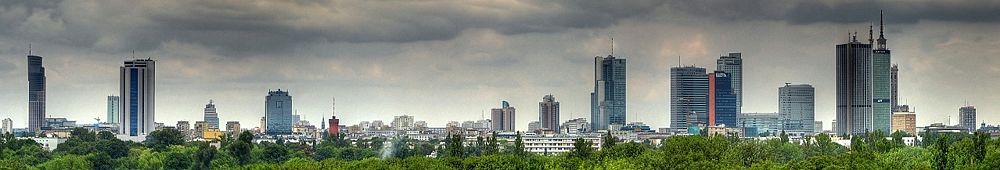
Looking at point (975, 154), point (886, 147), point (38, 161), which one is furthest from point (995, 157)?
point (38, 161)

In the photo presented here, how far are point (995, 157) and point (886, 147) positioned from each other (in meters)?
33.4

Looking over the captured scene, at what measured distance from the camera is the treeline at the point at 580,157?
79.0m

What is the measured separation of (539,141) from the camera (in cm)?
19650

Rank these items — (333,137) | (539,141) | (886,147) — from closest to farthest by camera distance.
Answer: (886,147)
(333,137)
(539,141)

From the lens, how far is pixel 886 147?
102 meters

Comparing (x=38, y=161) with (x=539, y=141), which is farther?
(x=539, y=141)

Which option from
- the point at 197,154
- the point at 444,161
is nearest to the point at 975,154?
the point at 444,161

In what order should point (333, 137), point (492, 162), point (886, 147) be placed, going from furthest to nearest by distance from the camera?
point (333, 137), point (886, 147), point (492, 162)

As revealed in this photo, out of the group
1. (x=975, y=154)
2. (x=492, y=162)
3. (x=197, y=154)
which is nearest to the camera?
(x=975, y=154)

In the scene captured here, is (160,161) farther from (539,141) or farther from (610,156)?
(539,141)

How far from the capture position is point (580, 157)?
95562mm

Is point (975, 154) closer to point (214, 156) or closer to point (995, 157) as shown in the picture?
point (995, 157)

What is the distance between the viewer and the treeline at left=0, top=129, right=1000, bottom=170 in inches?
3110

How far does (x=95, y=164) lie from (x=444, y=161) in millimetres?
30527
